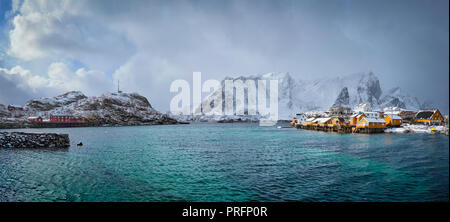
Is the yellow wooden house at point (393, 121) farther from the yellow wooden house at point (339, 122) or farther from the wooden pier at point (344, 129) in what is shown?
the yellow wooden house at point (339, 122)

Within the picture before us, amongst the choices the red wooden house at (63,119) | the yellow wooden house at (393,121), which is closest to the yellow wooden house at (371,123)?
the yellow wooden house at (393,121)

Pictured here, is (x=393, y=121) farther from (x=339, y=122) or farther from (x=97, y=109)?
(x=97, y=109)

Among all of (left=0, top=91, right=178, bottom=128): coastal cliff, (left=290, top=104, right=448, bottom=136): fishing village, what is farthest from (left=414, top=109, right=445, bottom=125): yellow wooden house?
(left=0, top=91, right=178, bottom=128): coastal cliff

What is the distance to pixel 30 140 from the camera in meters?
33.7

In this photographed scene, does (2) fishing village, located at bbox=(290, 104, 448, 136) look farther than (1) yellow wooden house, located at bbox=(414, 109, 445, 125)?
No

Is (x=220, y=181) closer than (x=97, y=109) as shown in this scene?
Yes

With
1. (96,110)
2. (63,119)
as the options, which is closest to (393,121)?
(63,119)

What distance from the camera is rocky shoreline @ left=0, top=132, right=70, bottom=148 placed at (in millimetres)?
33000

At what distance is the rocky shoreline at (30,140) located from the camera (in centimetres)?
3300

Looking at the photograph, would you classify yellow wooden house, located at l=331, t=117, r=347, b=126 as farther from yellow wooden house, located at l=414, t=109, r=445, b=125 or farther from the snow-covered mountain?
the snow-covered mountain
